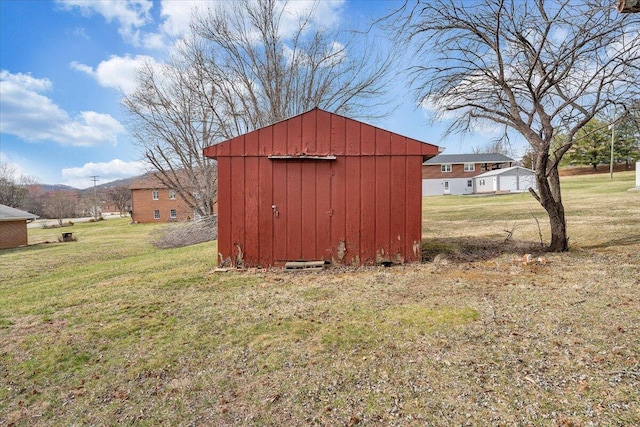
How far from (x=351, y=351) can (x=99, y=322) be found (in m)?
3.39

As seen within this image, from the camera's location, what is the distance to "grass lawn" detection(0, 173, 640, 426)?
96.2 inches

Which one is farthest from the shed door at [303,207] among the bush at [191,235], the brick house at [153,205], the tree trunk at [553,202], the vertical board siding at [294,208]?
the brick house at [153,205]

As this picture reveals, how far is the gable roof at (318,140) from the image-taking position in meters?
6.71

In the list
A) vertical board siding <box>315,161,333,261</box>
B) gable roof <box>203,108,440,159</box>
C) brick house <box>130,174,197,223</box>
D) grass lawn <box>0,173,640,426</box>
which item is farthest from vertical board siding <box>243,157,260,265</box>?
brick house <box>130,174,197,223</box>

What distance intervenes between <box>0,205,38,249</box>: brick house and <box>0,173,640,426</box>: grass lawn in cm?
1654

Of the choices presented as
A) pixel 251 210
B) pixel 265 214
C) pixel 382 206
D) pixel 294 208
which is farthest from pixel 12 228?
pixel 382 206

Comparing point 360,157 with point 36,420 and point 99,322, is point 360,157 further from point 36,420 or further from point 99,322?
point 36,420

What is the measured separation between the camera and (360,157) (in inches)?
265

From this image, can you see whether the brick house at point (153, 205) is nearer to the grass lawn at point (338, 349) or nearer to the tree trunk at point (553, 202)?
the grass lawn at point (338, 349)

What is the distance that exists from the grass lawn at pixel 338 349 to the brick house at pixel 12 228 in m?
16.5

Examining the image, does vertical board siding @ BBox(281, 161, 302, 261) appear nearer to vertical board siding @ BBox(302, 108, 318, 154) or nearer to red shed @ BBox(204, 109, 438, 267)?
red shed @ BBox(204, 109, 438, 267)

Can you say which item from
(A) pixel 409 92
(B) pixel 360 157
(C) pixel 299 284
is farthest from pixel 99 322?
(A) pixel 409 92

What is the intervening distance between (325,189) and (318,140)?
0.99 meters

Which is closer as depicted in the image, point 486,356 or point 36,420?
point 36,420
